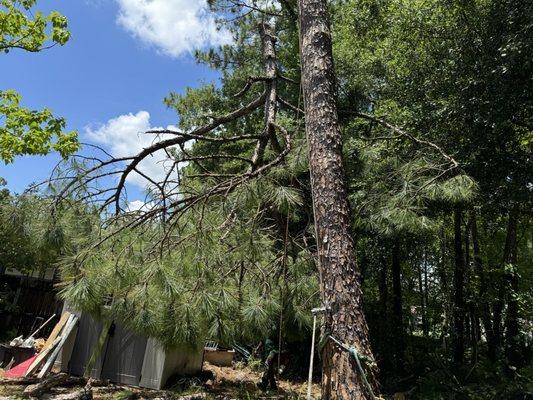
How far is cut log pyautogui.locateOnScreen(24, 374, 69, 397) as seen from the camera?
17.6 ft

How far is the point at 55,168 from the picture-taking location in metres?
3.63

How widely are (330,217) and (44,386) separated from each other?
507cm

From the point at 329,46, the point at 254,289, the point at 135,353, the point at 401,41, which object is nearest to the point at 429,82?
the point at 401,41

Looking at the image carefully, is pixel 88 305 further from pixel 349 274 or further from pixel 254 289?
pixel 349 274

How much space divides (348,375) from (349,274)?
544 mm

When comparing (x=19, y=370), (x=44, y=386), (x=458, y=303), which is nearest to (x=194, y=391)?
(x=44, y=386)

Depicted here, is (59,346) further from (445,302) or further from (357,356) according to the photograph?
(445,302)

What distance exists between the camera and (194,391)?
634 cm

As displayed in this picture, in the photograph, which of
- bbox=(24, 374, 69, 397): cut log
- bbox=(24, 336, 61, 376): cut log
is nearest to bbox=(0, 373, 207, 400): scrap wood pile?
bbox=(24, 374, 69, 397): cut log

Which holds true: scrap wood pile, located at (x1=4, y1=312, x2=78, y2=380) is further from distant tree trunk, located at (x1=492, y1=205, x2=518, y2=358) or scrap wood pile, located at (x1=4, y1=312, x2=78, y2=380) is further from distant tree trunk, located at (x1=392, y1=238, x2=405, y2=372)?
distant tree trunk, located at (x1=492, y1=205, x2=518, y2=358)

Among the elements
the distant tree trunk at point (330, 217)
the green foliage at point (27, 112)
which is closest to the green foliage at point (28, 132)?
the green foliage at point (27, 112)

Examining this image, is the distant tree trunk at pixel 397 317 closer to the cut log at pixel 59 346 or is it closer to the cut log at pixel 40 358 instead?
the cut log at pixel 59 346

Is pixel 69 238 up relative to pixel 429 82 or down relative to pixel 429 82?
down

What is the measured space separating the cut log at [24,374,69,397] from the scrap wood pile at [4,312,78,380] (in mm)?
322
